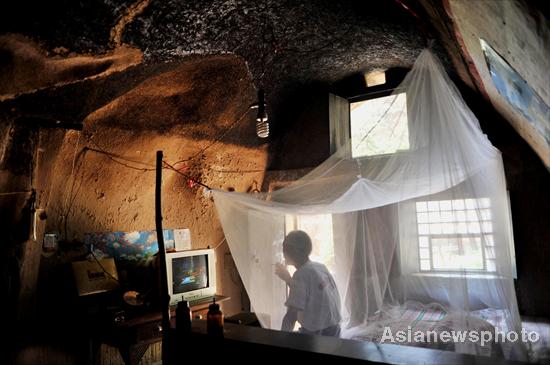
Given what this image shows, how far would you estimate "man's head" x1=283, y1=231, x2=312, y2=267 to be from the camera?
2.98 meters

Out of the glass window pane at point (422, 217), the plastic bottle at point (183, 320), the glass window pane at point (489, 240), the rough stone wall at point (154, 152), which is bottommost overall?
the plastic bottle at point (183, 320)

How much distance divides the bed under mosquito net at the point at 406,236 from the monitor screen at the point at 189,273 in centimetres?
83

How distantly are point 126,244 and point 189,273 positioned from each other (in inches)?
28.0

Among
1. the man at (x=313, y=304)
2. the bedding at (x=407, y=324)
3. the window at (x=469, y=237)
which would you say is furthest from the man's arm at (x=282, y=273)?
the window at (x=469, y=237)

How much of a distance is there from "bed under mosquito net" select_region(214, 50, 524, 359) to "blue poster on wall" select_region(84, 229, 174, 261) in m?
1.16

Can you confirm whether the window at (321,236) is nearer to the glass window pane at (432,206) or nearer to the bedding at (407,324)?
the bedding at (407,324)

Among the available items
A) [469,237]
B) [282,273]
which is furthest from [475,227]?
[282,273]

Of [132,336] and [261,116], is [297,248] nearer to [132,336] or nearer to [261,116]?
[261,116]

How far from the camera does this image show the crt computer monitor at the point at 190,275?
3812 millimetres

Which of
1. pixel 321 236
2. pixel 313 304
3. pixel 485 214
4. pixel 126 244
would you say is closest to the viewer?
pixel 485 214

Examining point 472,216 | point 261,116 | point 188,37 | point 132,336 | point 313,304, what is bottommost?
point 132,336

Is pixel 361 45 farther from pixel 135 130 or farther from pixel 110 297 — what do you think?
pixel 110 297

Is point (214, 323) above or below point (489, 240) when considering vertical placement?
below

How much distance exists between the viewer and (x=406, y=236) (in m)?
4.65
